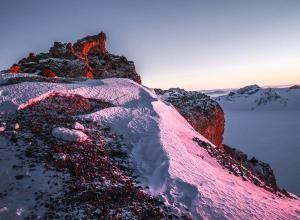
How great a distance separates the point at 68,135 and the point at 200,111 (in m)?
25.8

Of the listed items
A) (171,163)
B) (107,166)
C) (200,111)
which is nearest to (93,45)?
(200,111)

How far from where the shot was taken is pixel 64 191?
12.0 metres

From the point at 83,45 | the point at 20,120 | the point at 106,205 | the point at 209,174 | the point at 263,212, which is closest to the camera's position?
the point at 106,205

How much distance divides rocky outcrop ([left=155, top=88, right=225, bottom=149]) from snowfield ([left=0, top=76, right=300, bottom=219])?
11587mm

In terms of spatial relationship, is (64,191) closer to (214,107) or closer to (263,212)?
(263,212)

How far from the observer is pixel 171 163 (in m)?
16.1

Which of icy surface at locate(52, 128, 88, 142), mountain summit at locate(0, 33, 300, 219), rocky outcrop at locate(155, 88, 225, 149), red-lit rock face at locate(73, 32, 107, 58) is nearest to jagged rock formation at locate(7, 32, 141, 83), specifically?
red-lit rock face at locate(73, 32, 107, 58)

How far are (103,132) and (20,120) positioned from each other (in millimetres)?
4735

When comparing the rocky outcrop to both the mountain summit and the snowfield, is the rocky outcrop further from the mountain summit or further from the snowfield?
the mountain summit

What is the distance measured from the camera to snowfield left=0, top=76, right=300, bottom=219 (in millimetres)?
13561

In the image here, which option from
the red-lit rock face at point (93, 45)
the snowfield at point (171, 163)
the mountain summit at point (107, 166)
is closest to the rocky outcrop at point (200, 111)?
the snowfield at point (171, 163)

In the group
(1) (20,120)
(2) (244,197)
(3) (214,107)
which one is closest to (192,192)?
(2) (244,197)

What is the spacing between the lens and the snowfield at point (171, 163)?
13.6 meters

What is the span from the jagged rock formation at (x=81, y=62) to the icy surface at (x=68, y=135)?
23.0 meters
